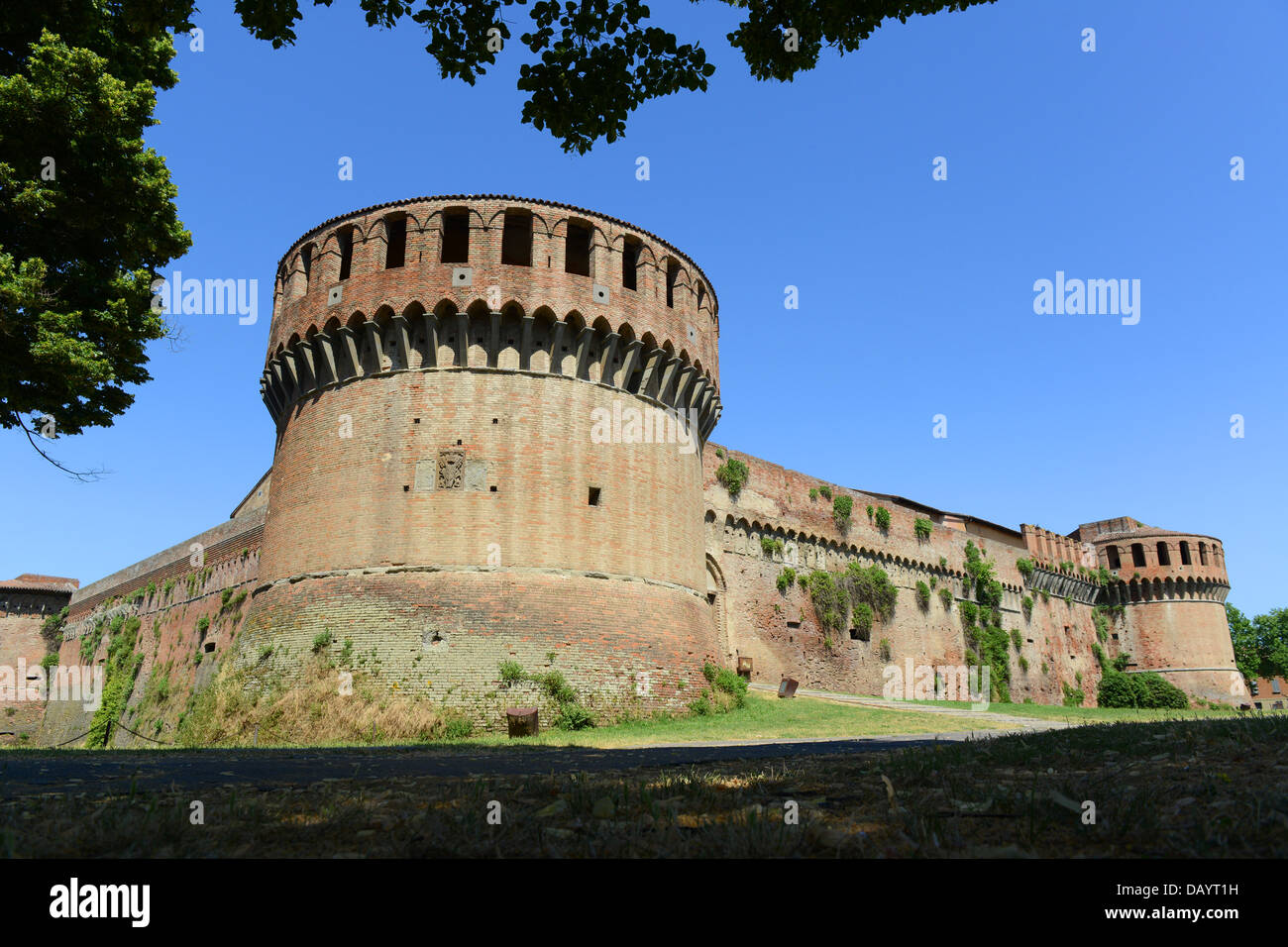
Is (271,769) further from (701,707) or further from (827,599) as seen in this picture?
(827,599)

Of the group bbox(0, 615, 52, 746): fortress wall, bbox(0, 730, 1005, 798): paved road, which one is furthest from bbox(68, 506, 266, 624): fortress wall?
bbox(0, 730, 1005, 798): paved road

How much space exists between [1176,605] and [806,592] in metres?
26.9

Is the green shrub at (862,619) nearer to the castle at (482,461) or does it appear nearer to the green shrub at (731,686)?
the castle at (482,461)

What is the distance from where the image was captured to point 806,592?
28.7 meters

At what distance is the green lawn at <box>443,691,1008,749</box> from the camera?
13.1 m

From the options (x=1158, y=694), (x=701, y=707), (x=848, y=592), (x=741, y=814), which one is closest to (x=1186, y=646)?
(x=1158, y=694)

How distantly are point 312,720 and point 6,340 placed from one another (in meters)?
7.99

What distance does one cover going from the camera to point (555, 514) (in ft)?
58.4

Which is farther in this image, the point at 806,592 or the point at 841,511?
the point at 841,511

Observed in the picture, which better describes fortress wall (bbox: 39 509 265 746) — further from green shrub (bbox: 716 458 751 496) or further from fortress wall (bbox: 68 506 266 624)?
green shrub (bbox: 716 458 751 496)

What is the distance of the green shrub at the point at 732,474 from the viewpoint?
27.5 meters

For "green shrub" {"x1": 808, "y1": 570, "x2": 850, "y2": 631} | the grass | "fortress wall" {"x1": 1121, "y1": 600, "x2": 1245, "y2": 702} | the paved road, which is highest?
"green shrub" {"x1": 808, "y1": 570, "x2": 850, "y2": 631}

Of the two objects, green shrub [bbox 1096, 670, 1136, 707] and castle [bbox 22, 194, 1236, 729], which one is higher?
castle [bbox 22, 194, 1236, 729]

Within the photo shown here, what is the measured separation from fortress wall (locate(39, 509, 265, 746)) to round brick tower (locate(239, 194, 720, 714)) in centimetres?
429
